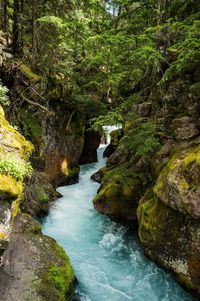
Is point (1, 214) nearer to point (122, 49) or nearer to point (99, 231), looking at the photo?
point (99, 231)

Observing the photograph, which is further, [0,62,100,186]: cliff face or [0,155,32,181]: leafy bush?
[0,62,100,186]: cliff face

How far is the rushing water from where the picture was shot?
804cm

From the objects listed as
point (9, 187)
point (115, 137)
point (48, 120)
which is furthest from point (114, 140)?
point (9, 187)

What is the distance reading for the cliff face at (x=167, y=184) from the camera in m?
7.58

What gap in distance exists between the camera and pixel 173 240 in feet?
26.9

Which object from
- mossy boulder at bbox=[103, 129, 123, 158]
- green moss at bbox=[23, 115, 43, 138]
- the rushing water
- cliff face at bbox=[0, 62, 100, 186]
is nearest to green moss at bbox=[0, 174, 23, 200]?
the rushing water

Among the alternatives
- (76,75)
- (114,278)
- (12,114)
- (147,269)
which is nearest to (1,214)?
(114,278)

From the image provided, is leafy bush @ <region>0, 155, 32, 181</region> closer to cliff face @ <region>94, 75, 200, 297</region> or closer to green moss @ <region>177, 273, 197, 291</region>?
cliff face @ <region>94, 75, 200, 297</region>

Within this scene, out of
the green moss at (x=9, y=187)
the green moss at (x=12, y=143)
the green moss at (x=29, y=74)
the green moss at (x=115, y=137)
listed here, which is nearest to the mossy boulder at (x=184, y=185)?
the green moss at (x=12, y=143)


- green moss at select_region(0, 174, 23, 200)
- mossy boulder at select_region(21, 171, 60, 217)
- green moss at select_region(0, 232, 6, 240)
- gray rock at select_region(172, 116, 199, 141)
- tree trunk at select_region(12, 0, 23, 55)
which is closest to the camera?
green moss at select_region(0, 232, 6, 240)

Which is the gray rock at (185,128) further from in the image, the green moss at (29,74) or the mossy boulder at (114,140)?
the mossy boulder at (114,140)

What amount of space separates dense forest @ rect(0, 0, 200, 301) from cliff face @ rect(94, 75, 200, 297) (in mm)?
37

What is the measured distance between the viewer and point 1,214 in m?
5.77

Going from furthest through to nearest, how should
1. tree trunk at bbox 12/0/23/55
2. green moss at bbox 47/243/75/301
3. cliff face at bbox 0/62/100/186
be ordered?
tree trunk at bbox 12/0/23/55, cliff face at bbox 0/62/100/186, green moss at bbox 47/243/75/301
